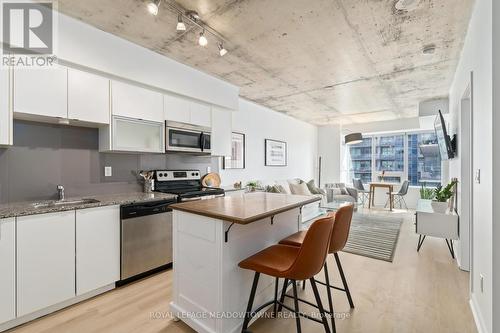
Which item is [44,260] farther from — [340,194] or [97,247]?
[340,194]

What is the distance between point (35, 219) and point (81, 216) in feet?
1.06

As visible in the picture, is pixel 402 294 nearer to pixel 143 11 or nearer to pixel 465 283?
pixel 465 283

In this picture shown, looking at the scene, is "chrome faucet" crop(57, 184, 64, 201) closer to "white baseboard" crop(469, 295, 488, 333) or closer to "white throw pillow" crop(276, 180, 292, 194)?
"white baseboard" crop(469, 295, 488, 333)

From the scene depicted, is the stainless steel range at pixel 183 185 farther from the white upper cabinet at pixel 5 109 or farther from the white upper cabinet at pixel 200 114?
the white upper cabinet at pixel 5 109

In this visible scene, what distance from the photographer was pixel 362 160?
8055mm

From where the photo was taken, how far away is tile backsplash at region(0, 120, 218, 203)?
223 cm

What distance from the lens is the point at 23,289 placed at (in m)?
1.89

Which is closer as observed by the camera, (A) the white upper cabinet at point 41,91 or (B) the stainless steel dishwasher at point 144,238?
(A) the white upper cabinet at point 41,91

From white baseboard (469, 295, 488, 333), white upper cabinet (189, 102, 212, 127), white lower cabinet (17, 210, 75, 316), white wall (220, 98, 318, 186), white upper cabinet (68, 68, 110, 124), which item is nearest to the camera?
white baseboard (469, 295, 488, 333)

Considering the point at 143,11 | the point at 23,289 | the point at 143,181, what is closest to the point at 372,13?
the point at 143,11

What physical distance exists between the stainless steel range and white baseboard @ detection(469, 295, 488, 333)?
9.57 feet

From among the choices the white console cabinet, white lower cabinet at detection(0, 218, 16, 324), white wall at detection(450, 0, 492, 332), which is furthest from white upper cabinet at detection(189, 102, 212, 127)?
the white console cabinet

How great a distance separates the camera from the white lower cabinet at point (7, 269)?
70.5 inches
